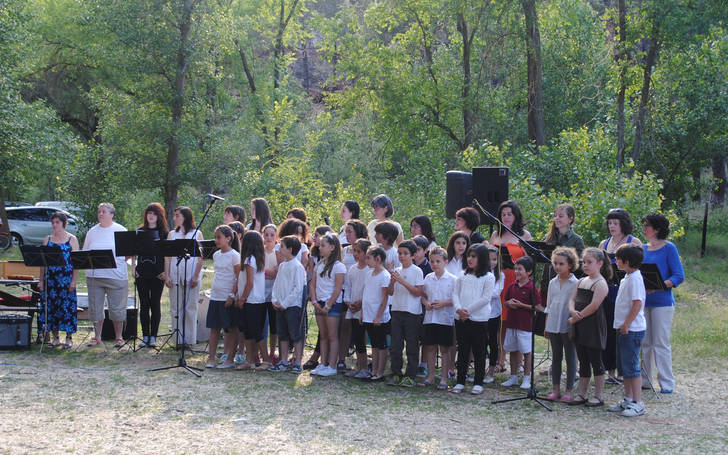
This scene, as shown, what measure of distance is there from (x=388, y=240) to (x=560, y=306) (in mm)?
1960

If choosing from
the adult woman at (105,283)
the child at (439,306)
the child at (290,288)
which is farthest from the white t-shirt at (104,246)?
the child at (439,306)

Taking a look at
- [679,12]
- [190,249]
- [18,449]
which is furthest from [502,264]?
[679,12]

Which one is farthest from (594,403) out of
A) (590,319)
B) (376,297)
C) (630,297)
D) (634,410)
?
(376,297)

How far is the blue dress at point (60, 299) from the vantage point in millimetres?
8961

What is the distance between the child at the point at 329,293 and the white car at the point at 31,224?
58.7ft

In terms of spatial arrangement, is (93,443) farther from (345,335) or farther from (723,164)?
(723,164)

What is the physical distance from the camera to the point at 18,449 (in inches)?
206

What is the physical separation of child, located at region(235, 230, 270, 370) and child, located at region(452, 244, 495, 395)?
219 centimetres

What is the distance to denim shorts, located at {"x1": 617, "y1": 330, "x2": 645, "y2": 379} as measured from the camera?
638 centimetres

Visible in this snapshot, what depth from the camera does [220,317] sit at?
7.90 meters

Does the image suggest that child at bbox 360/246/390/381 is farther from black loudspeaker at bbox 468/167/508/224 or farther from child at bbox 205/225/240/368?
black loudspeaker at bbox 468/167/508/224

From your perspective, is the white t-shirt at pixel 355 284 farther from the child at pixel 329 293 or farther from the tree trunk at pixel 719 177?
the tree trunk at pixel 719 177

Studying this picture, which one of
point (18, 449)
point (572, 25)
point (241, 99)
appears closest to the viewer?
point (18, 449)

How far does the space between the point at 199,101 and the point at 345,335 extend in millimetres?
13405
